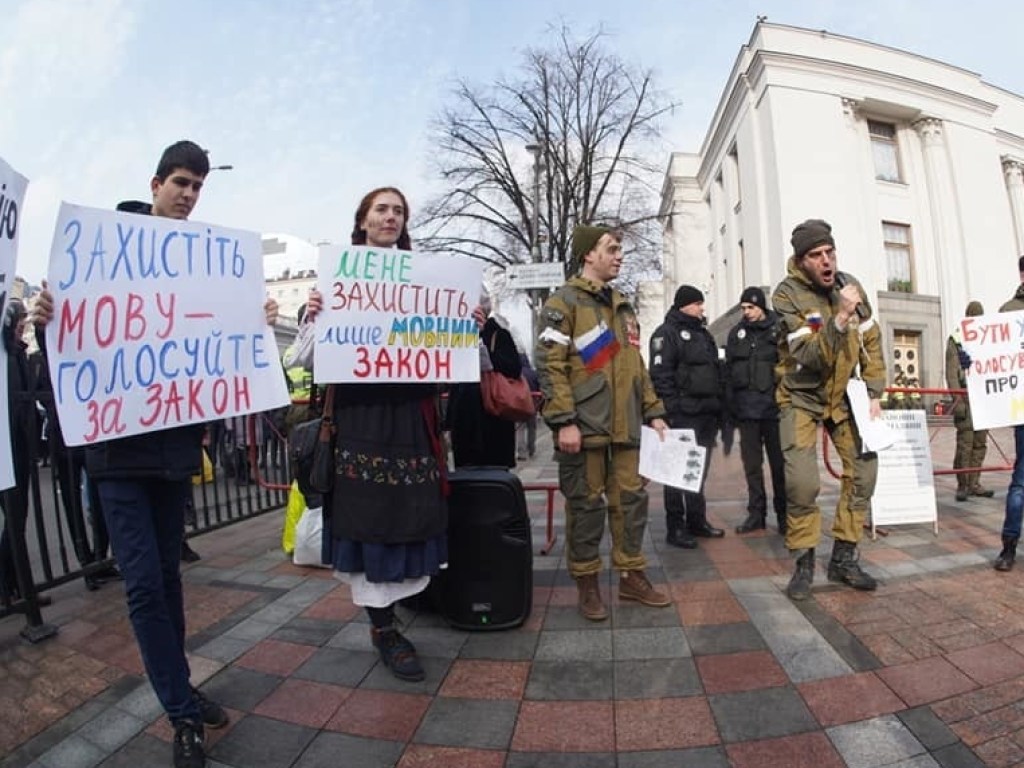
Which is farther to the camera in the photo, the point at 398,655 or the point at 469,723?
the point at 398,655

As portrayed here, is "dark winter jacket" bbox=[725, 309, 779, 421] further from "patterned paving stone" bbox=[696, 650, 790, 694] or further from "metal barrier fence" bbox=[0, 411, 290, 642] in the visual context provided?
"metal barrier fence" bbox=[0, 411, 290, 642]

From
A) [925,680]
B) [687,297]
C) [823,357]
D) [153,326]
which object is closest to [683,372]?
[687,297]

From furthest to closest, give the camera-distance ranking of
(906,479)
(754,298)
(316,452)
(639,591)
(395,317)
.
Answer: (754,298), (906,479), (639,591), (395,317), (316,452)

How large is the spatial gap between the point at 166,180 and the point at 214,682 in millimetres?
2087

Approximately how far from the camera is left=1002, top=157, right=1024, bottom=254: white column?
27625 millimetres

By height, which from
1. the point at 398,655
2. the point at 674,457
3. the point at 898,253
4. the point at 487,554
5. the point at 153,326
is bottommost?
the point at 398,655

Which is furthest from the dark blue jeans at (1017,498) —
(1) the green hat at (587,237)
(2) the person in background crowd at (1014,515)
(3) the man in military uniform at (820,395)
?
(1) the green hat at (587,237)

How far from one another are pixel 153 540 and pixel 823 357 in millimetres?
3196

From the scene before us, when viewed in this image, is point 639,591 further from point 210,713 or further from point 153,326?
point 153,326

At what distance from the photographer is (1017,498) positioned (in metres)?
3.70

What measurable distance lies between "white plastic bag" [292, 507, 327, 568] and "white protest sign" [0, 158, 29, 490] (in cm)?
230

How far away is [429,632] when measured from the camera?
124 inches

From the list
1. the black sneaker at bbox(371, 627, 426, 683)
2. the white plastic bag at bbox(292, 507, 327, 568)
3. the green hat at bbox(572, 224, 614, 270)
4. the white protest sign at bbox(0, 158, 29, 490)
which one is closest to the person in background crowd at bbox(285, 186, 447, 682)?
the black sneaker at bbox(371, 627, 426, 683)

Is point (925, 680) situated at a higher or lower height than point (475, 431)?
lower
